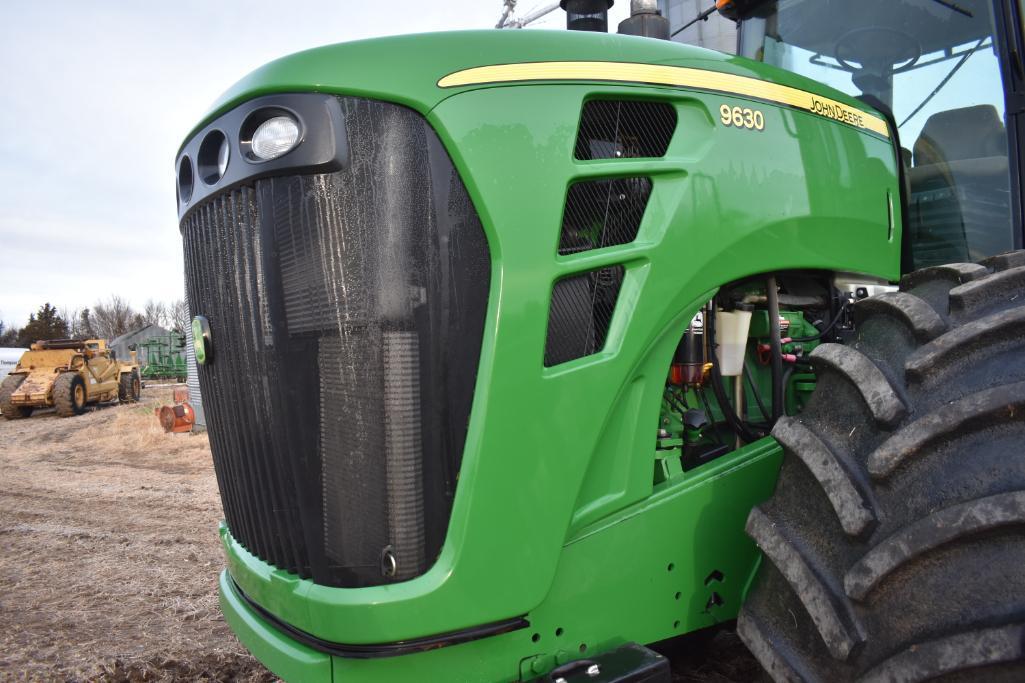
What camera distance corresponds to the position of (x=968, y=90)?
246 centimetres

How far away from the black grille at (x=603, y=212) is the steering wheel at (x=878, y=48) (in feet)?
4.49

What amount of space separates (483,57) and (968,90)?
1.77 meters

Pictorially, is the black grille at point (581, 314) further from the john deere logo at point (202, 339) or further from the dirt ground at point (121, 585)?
the dirt ground at point (121, 585)

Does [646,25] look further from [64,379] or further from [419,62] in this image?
[64,379]

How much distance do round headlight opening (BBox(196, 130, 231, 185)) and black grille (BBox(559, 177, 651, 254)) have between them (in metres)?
0.79

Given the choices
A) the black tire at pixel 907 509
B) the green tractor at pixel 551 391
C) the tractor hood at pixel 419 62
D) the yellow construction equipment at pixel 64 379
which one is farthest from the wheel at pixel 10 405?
the black tire at pixel 907 509

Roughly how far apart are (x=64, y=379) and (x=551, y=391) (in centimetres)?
2051

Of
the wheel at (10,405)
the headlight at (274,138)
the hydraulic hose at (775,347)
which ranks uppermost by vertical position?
the headlight at (274,138)

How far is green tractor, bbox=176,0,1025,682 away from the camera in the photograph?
56.2 inches

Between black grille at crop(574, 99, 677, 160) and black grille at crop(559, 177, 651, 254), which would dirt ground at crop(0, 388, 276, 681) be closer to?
black grille at crop(559, 177, 651, 254)

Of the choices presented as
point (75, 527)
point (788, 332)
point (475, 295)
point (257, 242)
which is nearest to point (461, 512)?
point (475, 295)

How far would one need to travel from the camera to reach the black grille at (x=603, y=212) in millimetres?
1678

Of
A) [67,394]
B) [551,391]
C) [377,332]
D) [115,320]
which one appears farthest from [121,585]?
[115,320]

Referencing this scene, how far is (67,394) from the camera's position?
1864 cm
